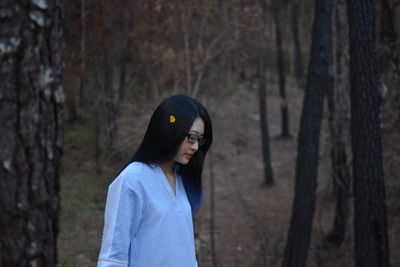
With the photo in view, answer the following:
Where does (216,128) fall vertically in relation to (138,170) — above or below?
below

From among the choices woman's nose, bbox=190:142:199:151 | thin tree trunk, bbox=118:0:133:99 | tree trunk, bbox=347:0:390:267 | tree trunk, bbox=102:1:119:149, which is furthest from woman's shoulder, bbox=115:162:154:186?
tree trunk, bbox=102:1:119:149

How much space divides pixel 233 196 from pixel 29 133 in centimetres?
1660

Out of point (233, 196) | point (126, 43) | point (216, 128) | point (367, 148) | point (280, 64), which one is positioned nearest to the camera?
point (367, 148)

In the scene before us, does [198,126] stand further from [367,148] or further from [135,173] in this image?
[367,148]

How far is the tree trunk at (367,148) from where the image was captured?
21.0 ft

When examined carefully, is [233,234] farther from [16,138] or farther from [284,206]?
[16,138]

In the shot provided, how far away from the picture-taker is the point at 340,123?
1251 centimetres

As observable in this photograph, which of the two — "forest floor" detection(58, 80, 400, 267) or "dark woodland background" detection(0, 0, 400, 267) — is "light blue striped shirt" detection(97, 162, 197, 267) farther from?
"forest floor" detection(58, 80, 400, 267)

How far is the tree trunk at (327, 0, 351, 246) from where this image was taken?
486 inches

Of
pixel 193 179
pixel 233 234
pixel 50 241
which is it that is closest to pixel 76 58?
pixel 233 234

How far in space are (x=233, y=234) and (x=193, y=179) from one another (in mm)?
12296

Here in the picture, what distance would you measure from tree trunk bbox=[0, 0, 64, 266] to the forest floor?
170 inches

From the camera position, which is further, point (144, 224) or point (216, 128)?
point (216, 128)

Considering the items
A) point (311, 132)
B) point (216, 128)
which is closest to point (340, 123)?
A: point (311, 132)
